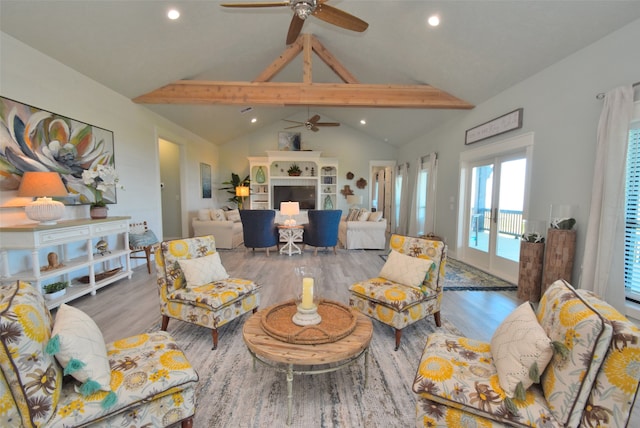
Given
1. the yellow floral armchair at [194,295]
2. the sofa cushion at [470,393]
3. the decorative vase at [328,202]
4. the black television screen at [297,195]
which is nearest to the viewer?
the sofa cushion at [470,393]

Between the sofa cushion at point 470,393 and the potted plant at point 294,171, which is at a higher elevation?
the potted plant at point 294,171

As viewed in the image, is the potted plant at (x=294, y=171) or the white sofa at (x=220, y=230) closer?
the white sofa at (x=220, y=230)

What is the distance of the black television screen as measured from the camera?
29.6ft

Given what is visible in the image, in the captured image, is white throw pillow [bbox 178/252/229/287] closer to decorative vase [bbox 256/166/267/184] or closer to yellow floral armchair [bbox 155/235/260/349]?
yellow floral armchair [bbox 155/235/260/349]

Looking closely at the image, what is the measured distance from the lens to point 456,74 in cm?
409

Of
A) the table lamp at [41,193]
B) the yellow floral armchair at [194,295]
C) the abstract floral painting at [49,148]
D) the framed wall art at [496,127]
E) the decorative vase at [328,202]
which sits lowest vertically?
the yellow floral armchair at [194,295]

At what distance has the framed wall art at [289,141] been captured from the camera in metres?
9.09

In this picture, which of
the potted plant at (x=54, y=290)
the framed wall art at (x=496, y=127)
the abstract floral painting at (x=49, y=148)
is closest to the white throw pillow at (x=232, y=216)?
the abstract floral painting at (x=49, y=148)

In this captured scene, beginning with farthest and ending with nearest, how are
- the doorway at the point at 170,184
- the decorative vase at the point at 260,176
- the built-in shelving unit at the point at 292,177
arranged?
the decorative vase at the point at 260,176 → the built-in shelving unit at the point at 292,177 → the doorway at the point at 170,184

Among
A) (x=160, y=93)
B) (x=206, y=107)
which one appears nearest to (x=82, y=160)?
(x=160, y=93)

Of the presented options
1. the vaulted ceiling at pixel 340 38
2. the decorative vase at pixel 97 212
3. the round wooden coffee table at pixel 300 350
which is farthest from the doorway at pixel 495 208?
the decorative vase at pixel 97 212

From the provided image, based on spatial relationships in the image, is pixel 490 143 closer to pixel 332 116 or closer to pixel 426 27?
pixel 426 27

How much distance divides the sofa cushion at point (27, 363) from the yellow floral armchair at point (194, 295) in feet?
3.64

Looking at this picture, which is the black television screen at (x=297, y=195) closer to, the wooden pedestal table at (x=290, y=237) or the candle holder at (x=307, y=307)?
the wooden pedestal table at (x=290, y=237)
